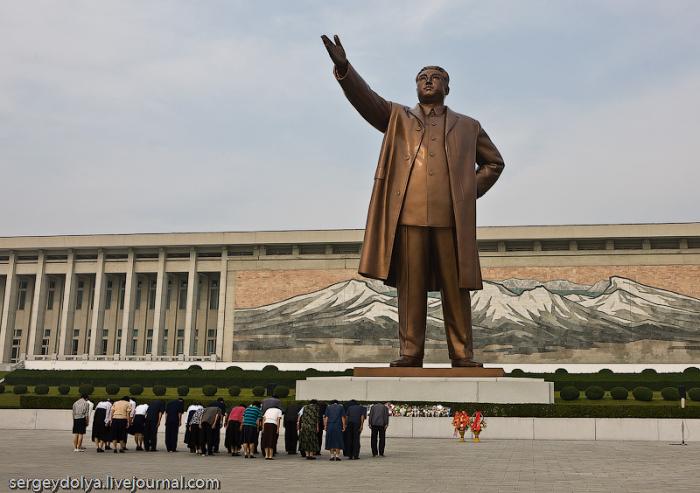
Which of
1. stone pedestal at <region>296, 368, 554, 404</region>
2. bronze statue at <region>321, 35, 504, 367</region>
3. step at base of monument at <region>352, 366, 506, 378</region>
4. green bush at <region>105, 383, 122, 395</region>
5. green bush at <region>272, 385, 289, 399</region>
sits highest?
bronze statue at <region>321, 35, 504, 367</region>

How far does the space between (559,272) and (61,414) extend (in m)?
26.0

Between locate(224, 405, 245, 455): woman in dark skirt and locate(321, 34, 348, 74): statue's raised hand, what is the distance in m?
5.12

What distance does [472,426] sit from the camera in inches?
473

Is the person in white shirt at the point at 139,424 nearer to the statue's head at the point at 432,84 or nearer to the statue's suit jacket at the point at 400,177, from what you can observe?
the statue's suit jacket at the point at 400,177

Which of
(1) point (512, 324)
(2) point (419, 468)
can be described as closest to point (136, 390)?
(1) point (512, 324)

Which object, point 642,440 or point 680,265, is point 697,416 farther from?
point 680,265

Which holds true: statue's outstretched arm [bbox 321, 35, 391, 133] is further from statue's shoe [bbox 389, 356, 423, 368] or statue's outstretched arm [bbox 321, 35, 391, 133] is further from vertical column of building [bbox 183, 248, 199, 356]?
vertical column of building [bbox 183, 248, 199, 356]

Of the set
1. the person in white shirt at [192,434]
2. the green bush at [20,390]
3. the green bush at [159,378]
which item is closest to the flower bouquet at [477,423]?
the person in white shirt at [192,434]

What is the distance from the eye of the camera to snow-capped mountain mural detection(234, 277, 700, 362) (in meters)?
34.1

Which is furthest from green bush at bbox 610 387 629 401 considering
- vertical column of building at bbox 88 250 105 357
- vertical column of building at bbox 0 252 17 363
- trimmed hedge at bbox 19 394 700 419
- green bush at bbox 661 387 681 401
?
vertical column of building at bbox 0 252 17 363

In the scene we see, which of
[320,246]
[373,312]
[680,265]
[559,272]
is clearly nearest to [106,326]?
[320,246]

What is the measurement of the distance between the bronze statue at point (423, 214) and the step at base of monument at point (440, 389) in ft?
1.15

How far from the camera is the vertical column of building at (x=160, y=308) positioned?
3984cm

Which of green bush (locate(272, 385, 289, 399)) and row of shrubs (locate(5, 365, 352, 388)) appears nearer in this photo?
green bush (locate(272, 385, 289, 399))
